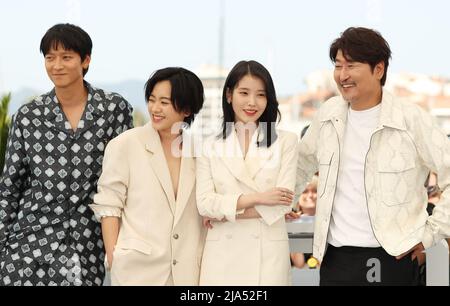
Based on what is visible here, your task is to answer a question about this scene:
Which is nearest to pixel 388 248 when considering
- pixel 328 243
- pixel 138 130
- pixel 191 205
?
pixel 328 243

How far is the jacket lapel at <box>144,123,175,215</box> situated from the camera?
3016mm

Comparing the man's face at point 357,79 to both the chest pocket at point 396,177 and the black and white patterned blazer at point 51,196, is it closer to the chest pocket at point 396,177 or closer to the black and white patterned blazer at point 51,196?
the chest pocket at point 396,177

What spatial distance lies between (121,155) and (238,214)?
18.5 inches

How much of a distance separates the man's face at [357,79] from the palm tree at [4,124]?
167 centimetres

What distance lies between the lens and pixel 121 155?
3.04m

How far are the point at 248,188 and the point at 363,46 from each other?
25.1 inches

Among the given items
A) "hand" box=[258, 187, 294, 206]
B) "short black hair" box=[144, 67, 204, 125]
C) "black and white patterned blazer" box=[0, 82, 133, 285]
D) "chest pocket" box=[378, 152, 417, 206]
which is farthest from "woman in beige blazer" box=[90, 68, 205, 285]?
"chest pocket" box=[378, 152, 417, 206]

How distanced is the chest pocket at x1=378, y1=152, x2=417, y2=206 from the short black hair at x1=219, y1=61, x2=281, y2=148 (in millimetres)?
403

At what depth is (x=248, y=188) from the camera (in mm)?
3006

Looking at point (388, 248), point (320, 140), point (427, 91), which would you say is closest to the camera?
point (388, 248)

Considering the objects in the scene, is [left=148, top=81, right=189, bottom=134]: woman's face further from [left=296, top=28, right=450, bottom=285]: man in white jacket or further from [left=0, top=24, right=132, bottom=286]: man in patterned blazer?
[left=296, top=28, right=450, bottom=285]: man in white jacket

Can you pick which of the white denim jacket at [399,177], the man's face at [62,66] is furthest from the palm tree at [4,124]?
the white denim jacket at [399,177]

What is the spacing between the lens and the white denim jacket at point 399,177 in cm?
294

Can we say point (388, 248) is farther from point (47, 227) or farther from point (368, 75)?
point (47, 227)
